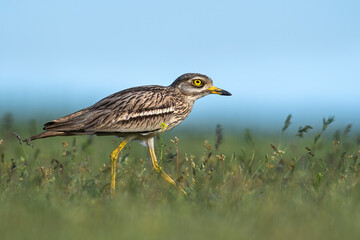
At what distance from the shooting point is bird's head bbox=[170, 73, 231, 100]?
905cm

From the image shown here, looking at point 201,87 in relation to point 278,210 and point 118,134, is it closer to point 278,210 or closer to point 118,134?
point 118,134

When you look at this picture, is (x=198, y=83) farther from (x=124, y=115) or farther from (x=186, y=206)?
(x=186, y=206)

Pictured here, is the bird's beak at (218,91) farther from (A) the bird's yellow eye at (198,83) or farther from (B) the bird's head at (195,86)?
(A) the bird's yellow eye at (198,83)

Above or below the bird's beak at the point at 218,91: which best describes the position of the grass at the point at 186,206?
below

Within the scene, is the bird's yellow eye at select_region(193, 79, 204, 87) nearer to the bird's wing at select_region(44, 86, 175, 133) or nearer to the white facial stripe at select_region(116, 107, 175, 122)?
the bird's wing at select_region(44, 86, 175, 133)

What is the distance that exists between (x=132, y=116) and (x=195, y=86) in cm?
135

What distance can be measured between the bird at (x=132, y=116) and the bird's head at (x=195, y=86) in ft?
0.05

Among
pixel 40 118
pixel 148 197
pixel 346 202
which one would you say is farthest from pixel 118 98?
pixel 40 118

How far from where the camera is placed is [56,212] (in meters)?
5.73

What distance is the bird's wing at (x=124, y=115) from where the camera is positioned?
8250mm

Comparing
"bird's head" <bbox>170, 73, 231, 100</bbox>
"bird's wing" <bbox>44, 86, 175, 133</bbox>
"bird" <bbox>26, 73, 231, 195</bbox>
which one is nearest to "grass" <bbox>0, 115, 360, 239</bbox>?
"bird" <bbox>26, 73, 231, 195</bbox>

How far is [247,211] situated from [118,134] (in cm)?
327

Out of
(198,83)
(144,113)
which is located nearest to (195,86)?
(198,83)

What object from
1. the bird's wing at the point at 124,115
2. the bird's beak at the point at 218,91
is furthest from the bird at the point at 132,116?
the bird's beak at the point at 218,91
